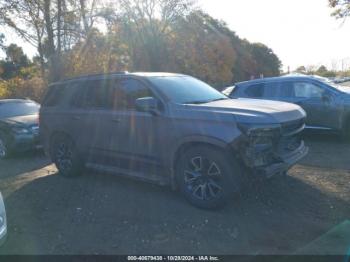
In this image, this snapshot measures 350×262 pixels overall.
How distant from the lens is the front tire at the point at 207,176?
4.73 m

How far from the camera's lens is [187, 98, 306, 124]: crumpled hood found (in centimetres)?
466

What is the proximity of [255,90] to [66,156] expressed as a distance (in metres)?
5.51

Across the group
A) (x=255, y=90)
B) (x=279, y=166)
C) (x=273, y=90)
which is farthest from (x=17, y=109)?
(x=279, y=166)

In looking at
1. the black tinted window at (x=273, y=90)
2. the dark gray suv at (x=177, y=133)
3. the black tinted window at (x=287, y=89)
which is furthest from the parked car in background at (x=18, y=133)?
the black tinted window at (x=287, y=89)

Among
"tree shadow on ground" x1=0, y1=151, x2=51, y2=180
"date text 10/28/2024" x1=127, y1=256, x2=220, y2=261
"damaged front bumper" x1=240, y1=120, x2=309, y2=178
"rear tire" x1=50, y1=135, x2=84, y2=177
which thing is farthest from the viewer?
"tree shadow on ground" x1=0, y1=151, x2=51, y2=180

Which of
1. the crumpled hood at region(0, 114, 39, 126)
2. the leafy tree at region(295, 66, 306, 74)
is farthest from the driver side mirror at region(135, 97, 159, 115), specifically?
the leafy tree at region(295, 66, 306, 74)

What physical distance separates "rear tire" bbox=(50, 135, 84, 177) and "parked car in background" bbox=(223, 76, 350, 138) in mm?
5313

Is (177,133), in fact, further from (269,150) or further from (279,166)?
(279,166)

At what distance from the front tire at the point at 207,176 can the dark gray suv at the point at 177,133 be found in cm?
1

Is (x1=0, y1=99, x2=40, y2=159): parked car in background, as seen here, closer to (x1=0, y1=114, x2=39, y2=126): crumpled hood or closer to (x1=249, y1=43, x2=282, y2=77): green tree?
(x1=0, y1=114, x2=39, y2=126): crumpled hood

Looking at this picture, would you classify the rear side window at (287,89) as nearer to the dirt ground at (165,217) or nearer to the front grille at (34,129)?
the dirt ground at (165,217)

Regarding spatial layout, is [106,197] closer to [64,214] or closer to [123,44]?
[64,214]

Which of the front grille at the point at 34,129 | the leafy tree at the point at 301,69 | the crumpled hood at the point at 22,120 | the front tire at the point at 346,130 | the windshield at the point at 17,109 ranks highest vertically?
the leafy tree at the point at 301,69

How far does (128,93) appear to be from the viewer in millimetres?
5973
